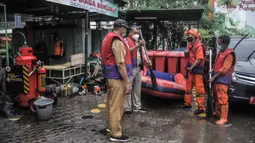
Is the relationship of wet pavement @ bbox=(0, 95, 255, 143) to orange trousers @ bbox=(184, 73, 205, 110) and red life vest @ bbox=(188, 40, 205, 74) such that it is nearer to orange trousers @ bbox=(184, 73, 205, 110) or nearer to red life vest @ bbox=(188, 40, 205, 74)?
orange trousers @ bbox=(184, 73, 205, 110)

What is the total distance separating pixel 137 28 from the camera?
538cm

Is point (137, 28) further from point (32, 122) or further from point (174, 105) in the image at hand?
point (32, 122)

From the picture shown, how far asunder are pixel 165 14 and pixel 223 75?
6167 mm

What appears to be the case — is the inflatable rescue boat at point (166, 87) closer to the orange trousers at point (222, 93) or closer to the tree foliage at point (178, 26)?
the orange trousers at point (222, 93)

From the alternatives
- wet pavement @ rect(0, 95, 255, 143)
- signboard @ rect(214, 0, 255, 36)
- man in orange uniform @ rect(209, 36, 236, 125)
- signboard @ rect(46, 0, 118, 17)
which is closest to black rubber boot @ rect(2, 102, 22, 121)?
wet pavement @ rect(0, 95, 255, 143)

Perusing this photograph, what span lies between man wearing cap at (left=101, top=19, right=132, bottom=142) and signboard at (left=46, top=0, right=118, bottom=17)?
2394 mm

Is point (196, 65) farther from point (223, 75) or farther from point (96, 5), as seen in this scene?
point (96, 5)

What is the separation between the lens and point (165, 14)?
10.6 meters

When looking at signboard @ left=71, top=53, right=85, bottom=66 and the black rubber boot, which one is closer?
the black rubber boot

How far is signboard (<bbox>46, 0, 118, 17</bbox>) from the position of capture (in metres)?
6.39

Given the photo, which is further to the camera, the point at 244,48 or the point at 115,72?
the point at 244,48

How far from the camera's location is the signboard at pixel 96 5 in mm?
6387

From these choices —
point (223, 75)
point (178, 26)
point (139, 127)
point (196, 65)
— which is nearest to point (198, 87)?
point (196, 65)

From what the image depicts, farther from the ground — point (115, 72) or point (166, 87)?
point (115, 72)
